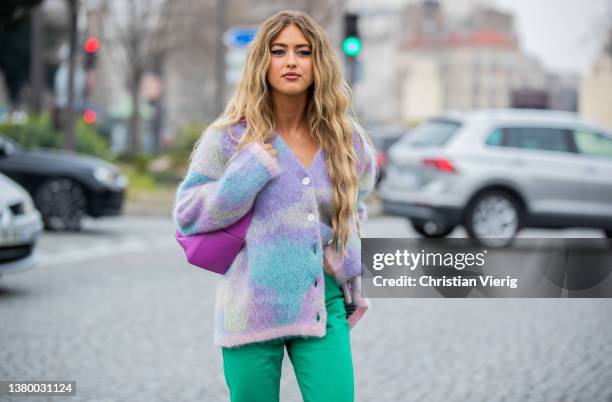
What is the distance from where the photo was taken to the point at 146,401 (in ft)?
17.5

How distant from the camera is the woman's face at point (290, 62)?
298cm

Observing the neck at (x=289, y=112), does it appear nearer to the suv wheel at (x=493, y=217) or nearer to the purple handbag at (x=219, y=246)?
the purple handbag at (x=219, y=246)

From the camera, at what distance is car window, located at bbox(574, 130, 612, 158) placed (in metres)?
13.7

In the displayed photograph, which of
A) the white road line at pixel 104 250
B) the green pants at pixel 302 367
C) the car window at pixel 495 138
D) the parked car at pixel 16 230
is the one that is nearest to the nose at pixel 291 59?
the green pants at pixel 302 367

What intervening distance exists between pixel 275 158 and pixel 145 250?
34.0 feet

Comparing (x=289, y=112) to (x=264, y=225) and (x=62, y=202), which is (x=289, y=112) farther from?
(x=62, y=202)

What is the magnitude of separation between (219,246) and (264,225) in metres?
0.14

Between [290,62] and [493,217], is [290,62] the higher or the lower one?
the higher one

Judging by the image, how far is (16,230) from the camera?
858 cm

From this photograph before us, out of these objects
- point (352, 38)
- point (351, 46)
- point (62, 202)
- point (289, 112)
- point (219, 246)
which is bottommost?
point (219, 246)

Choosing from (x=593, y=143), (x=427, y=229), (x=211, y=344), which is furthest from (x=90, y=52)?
(x=211, y=344)

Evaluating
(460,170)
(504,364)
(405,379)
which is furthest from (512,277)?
(460,170)

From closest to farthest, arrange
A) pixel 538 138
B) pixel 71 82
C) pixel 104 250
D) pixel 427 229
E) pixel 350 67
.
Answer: pixel 104 250 < pixel 538 138 < pixel 427 229 < pixel 350 67 < pixel 71 82

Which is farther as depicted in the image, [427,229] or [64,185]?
[427,229]
